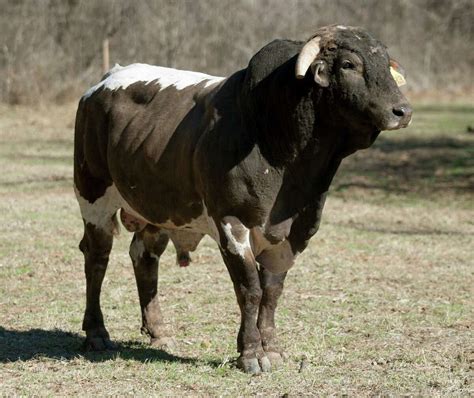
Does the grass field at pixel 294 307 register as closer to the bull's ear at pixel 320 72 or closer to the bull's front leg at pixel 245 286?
the bull's front leg at pixel 245 286

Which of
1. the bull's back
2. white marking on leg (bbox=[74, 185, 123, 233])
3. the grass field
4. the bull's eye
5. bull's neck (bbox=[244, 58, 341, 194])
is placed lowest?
the grass field

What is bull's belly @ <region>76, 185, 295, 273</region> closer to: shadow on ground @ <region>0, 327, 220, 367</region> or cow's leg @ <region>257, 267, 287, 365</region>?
cow's leg @ <region>257, 267, 287, 365</region>

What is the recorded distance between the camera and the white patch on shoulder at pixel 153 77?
6.88 m

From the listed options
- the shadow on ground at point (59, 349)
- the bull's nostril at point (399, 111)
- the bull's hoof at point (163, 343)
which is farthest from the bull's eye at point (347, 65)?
the bull's hoof at point (163, 343)

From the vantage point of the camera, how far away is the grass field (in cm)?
A: 613

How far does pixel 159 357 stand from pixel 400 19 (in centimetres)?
3359

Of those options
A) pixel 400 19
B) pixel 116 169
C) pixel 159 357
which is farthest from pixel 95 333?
pixel 400 19

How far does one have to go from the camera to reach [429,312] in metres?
8.21

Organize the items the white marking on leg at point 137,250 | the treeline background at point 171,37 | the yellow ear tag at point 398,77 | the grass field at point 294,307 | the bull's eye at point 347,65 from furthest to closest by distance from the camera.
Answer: the treeline background at point 171,37 < the white marking on leg at point 137,250 < the grass field at point 294,307 < the yellow ear tag at point 398,77 < the bull's eye at point 347,65

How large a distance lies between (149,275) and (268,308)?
3.69 feet

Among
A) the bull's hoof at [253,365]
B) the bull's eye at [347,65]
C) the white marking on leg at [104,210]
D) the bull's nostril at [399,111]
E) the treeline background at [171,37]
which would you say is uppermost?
the bull's eye at [347,65]

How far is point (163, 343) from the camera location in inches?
281

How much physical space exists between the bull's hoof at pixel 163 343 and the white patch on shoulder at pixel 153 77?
1758 mm

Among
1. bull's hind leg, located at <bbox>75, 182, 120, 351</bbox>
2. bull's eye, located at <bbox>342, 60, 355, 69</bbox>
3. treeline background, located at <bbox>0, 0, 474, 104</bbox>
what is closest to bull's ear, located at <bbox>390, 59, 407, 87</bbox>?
bull's eye, located at <bbox>342, 60, 355, 69</bbox>
